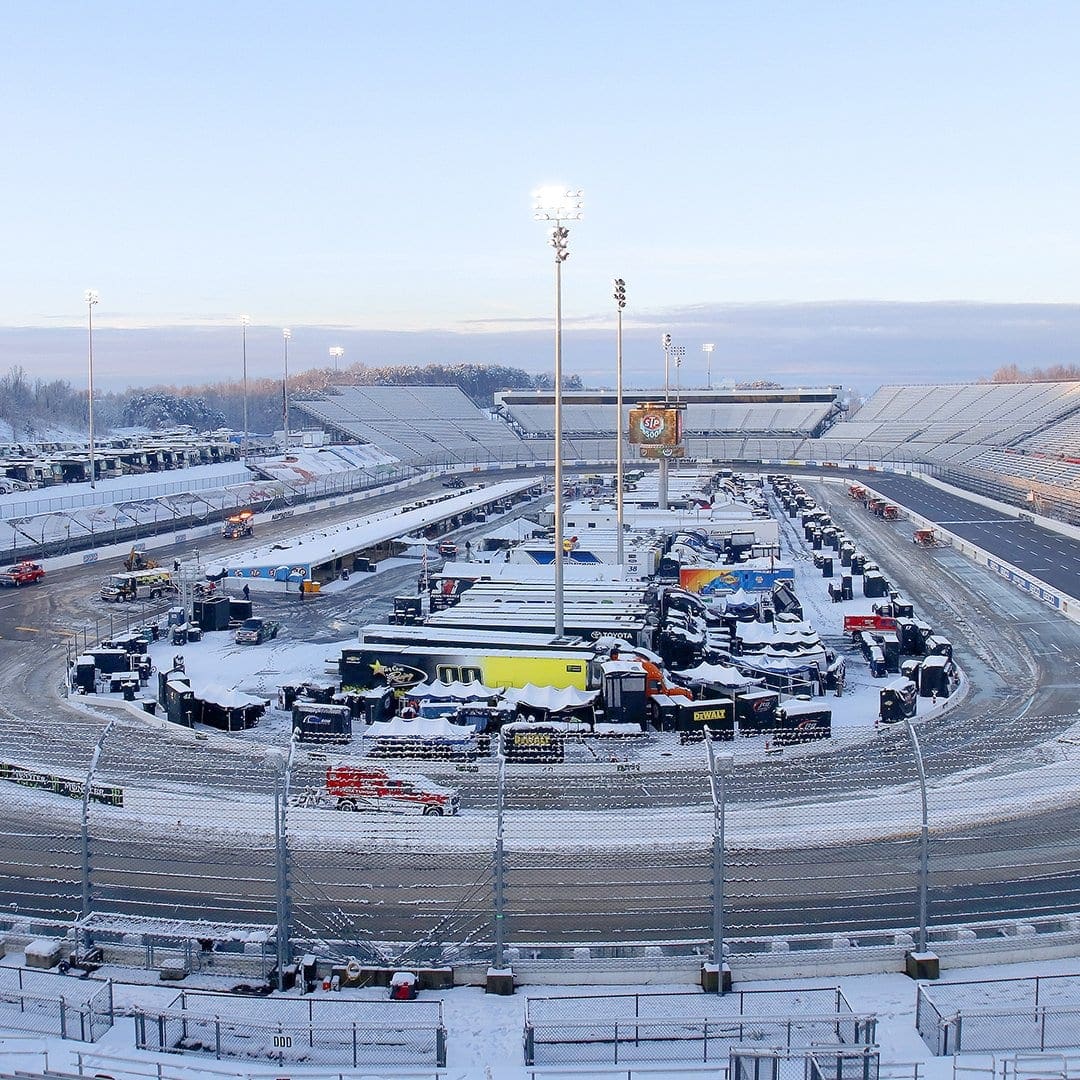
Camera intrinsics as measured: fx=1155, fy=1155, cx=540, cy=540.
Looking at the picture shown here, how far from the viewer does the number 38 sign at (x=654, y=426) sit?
153 feet

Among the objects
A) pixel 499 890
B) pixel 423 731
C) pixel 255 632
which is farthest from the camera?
pixel 255 632

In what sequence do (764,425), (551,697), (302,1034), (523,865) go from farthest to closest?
1. (764,425)
2. (551,697)
3. (523,865)
4. (302,1034)

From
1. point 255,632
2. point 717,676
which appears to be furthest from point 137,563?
point 717,676

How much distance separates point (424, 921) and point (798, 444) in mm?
90655

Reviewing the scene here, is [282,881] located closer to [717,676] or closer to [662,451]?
[717,676]

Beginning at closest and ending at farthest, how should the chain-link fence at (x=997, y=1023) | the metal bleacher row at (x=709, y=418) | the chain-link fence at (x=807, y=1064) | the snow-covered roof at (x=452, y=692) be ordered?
the chain-link fence at (x=807, y=1064)
the chain-link fence at (x=997, y=1023)
the snow-covered roof at (x=452, y=692)
the metal bleacher row at (x=709, y=418)

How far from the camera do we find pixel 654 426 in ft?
154

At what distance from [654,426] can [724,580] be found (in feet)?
49.9

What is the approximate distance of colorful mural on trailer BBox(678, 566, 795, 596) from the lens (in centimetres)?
3275

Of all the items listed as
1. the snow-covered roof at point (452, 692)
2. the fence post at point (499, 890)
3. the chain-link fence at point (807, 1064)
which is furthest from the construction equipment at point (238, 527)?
the chain-link fence at point (807, 1064)

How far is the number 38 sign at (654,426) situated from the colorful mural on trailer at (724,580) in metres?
13.9

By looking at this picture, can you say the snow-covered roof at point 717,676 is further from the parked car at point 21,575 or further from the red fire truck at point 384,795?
the parked car at point 21,575

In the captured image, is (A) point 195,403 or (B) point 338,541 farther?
(A) point 195,403

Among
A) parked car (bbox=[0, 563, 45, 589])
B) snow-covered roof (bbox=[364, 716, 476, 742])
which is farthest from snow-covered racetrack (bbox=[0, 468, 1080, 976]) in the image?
parked car (bbox=[0, 563, 45, 589])
